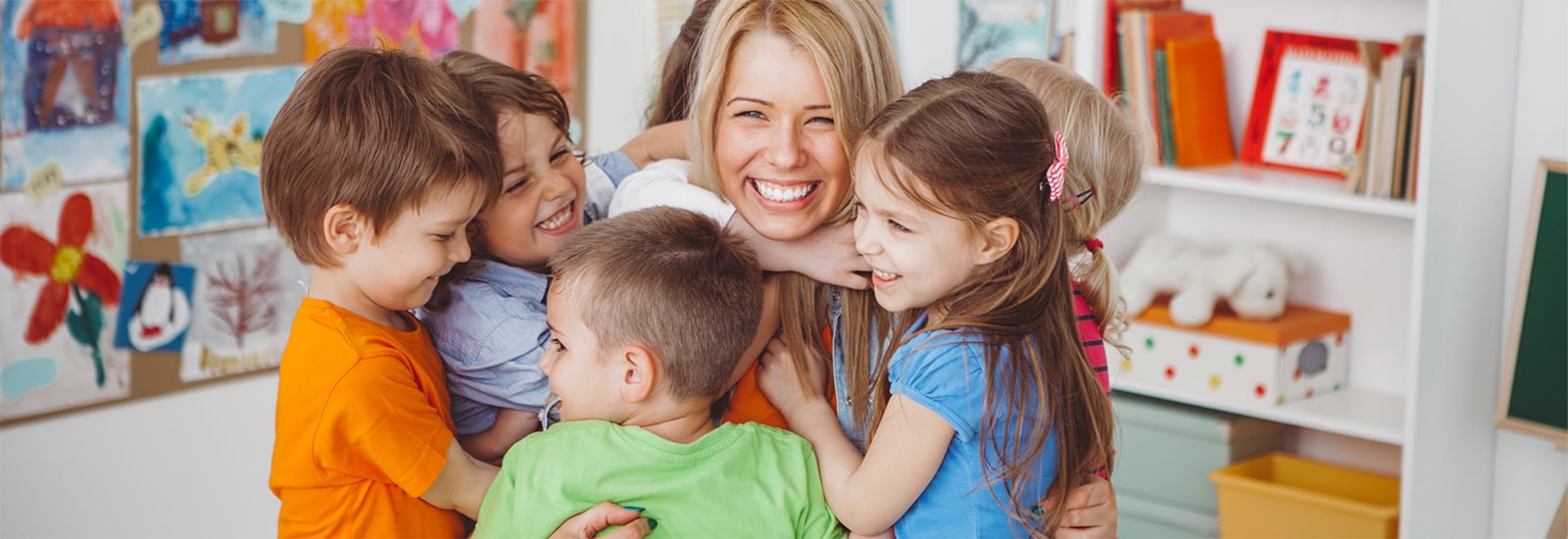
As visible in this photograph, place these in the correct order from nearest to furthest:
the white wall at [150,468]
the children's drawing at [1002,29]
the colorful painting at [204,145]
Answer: the white wall at [150,468] → the colorful painting at [204,145] → the children's drawing at [1002,29]

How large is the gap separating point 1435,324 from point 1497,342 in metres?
0.27

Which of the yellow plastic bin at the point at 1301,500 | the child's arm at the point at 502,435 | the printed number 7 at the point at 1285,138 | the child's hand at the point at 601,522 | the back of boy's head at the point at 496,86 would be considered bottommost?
the yellow plastic bin at the point at 1301,500

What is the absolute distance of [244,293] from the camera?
329 cm

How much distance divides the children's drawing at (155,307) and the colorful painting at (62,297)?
0.03m

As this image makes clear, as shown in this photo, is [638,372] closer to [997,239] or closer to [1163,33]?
[997,239]

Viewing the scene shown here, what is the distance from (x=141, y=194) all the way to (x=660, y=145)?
5.04 feet

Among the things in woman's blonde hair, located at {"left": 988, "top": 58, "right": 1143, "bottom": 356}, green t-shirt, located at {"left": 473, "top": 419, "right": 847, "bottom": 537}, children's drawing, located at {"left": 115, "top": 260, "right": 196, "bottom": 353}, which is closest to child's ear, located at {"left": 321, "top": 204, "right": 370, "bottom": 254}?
green t-shirt, located at {"left": 473, "top": 419, "right": 847, "bottom": 537}

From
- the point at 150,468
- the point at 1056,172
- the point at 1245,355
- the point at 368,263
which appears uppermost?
the point at 1056,172

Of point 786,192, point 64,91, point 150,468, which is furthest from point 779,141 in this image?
point 150,468

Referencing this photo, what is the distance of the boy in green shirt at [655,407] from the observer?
154 cm

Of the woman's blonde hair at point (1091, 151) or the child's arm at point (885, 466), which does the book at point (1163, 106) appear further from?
the child's arm at point (885, 466)

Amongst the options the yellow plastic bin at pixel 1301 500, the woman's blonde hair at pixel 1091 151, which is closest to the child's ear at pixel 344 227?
the woman's blonde hair at pixel 1091 151

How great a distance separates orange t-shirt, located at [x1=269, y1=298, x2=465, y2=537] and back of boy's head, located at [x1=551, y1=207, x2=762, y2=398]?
211 millimetres

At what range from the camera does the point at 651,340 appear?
5.13 ft
